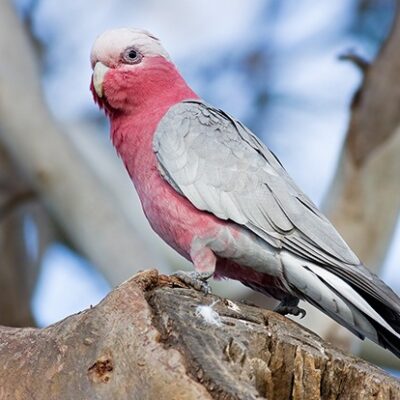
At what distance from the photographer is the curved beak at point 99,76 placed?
5438mm

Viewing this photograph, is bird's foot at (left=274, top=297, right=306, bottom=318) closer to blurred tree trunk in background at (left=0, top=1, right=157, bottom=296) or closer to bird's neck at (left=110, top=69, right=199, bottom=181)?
bird's neck at (left=110, top=69, right=199, bottom=181)

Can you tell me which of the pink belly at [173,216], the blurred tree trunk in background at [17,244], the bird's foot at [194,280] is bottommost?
the blurred tree trunk in background at [17,244]

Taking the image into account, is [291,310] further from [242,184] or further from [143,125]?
[143,125]

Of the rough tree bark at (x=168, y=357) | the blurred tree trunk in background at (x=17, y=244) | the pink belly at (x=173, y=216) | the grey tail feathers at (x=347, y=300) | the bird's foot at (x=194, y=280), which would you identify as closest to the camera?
the rough tree bark at (x=168, y=357)

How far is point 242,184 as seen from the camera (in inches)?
199

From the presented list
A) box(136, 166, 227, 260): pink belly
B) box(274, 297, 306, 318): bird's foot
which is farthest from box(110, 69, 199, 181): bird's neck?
box(274, 297, 306, 318): bird's foot

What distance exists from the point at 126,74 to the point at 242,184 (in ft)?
3.29

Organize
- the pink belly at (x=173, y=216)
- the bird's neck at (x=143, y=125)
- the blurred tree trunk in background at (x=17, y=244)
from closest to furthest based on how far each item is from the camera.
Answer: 1. the pink belly at (x=173, y=216)
2. the bird's neck at (x=143, y=125)
3. the blurred tree trunk in background at (x=17, y=244)

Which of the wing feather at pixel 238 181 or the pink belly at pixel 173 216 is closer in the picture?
the wing feather at pixel 238 181

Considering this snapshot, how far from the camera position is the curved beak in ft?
17.8

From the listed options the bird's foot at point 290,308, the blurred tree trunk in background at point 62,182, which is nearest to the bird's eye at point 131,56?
the bird's foot at point 290,308

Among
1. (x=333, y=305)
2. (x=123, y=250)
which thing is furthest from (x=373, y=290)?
(x=123, y=250)

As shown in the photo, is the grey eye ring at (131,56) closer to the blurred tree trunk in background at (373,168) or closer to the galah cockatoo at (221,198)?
the galah cockatoo at (221,198)

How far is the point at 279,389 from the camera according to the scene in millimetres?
3664
